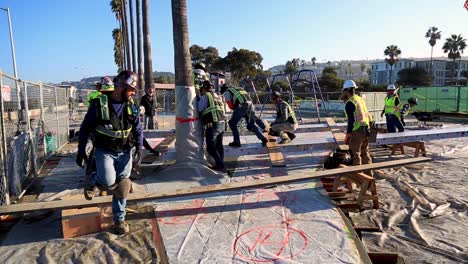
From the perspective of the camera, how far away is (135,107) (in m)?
4.81

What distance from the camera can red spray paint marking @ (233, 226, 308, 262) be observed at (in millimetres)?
4055

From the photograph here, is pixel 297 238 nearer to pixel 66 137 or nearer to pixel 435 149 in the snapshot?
pixel 435 149

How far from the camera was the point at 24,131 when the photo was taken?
7551mm

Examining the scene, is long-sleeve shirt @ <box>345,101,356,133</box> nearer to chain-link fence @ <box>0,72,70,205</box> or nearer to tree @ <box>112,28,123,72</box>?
chain-link fence @ <box>0,72,70,205</box>

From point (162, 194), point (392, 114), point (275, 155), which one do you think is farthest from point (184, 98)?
point (392, 114)

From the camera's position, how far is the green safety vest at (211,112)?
749 cm

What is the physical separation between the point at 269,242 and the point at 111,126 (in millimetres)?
2300

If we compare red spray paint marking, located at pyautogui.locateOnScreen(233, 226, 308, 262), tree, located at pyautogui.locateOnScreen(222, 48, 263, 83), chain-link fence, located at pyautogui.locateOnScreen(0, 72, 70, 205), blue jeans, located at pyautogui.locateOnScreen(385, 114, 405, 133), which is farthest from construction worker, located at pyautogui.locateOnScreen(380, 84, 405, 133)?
tree, located at pyautogui.locateOnScreen(222, 48, 263, 83)

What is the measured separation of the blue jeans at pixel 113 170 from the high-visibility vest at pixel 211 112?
9.28ft

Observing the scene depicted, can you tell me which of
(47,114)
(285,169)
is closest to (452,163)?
(285,169)

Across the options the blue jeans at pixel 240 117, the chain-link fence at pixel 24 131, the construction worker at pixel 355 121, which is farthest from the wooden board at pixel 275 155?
the chain-link fence at pixel 24 131

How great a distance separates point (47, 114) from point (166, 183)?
5.08 meters

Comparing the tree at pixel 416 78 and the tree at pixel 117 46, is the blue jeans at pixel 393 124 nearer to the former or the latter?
the tree at pixel 117 46

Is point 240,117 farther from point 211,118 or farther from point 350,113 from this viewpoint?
point 350,113
